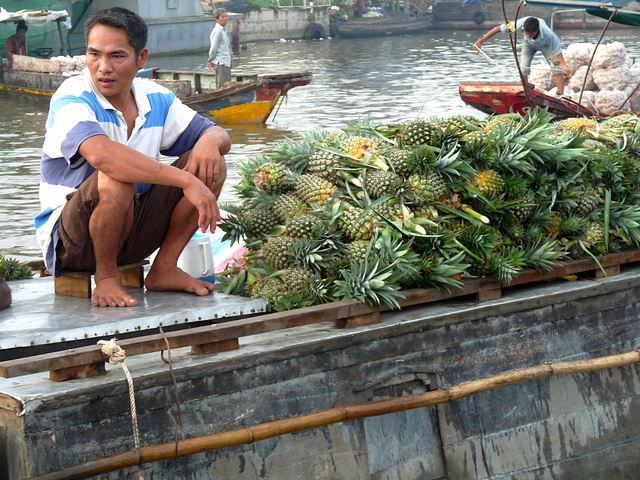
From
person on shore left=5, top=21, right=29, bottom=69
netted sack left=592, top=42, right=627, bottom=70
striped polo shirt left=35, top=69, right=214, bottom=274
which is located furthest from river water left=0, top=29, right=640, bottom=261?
person on shore left=5, top=21, right=29, bottom=69

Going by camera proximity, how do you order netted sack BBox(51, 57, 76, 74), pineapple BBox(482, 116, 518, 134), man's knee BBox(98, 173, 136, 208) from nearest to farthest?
1. man's knee BBox(98, 173, 136, 208)
2. pineapple BBox(482, 116, 518, 134)
3. netted sack BBox(51, 57, 76, 74)

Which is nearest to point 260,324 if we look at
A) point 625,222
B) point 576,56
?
point 625,222

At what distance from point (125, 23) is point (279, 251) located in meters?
1.14

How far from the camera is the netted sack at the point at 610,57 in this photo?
12023mm

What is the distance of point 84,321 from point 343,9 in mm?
47823

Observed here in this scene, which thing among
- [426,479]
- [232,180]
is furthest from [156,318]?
[232,180]

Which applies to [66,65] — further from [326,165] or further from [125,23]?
[125,23]

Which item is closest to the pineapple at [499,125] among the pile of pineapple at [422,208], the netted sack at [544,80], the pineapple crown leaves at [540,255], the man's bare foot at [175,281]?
the pile of pineapple at [422,208]

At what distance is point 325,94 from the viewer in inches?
820

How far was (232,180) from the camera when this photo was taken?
10.9 m

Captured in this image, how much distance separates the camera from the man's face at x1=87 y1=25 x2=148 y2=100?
3.42 m

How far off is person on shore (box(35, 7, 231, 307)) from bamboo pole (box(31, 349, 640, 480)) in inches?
30.1

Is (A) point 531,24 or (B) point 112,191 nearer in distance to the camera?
(B) point 112,191

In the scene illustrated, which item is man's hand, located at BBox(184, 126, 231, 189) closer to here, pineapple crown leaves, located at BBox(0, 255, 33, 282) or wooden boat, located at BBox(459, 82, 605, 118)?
pineapple crown leaves, located at BBox(0, 255, 33, 282)
